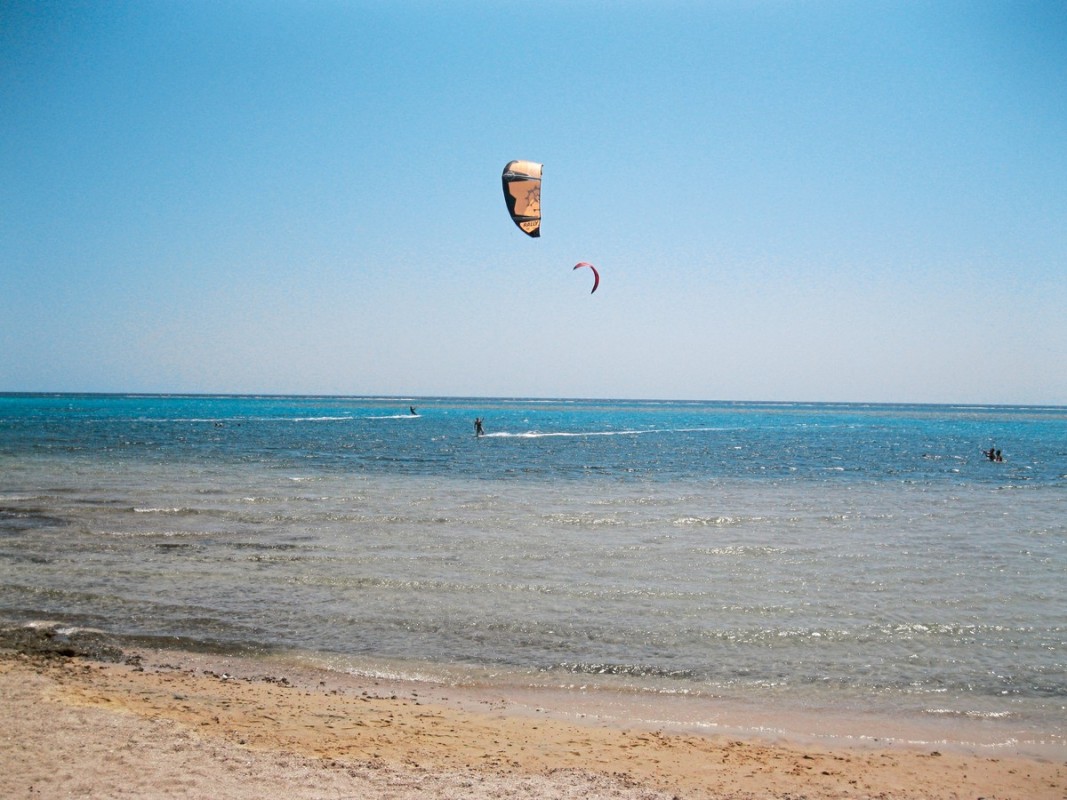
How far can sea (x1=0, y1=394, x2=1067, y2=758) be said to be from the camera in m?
8.66

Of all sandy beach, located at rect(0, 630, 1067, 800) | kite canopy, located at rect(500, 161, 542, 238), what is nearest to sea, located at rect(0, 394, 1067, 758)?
sandy beach, located at rect(0, 630, 1067, 800)

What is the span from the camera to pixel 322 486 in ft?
85.5

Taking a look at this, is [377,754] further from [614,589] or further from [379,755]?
[614,589]

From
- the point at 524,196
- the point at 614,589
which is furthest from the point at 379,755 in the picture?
the point at 524,196

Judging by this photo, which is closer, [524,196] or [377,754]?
[377,754]

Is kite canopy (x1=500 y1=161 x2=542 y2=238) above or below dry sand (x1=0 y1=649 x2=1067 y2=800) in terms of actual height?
above

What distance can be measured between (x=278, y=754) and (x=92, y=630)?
507 centimetres

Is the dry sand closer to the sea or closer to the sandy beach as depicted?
the sandy beach

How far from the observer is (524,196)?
13250 millimetres

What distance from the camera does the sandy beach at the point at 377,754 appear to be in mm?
5895

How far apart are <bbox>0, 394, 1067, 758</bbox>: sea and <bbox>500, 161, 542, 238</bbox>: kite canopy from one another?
5818 mm

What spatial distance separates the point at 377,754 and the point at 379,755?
0.02 metres

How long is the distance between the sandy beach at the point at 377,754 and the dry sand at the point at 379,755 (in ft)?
0.05

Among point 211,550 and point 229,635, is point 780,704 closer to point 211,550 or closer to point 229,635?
point 229,635
